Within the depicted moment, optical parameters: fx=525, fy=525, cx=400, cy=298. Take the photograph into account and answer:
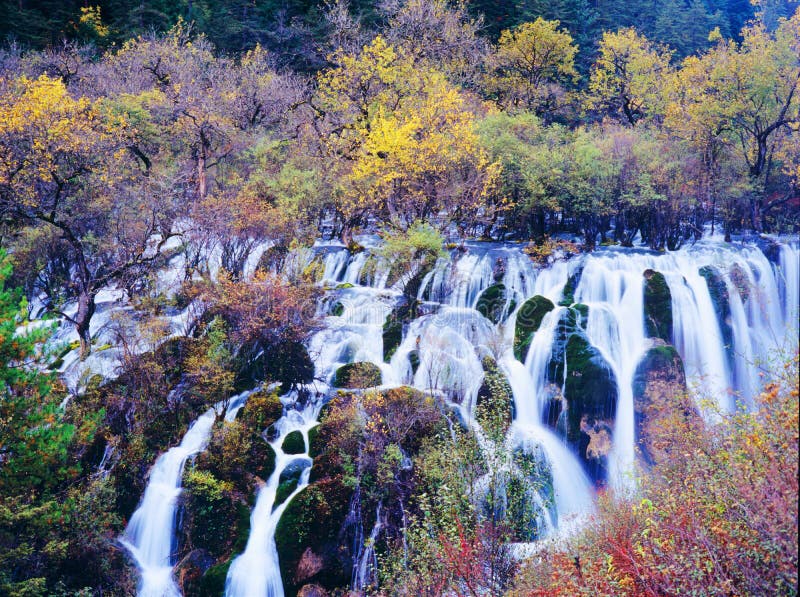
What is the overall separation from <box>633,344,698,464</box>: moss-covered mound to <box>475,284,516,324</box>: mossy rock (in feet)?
18.2

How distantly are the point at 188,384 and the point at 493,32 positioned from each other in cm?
4093

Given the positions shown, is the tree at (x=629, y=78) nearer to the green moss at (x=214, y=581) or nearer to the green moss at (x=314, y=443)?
the green moss at (x=314, y=443)

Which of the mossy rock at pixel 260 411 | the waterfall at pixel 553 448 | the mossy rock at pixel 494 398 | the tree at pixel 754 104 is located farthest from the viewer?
the tree at pixel 754 104

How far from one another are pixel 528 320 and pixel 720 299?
7.94m

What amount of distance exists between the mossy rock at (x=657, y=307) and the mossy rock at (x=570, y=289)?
108 inches

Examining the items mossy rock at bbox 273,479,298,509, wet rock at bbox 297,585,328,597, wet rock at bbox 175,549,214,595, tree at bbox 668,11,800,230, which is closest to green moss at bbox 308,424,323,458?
mossy rock at bbox 273,479,298,509

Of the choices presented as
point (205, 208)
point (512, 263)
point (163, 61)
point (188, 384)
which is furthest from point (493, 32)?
point (188, 384)

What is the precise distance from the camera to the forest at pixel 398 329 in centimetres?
1238

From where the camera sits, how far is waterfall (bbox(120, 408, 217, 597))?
47.9ft

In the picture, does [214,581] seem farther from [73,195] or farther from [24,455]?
[73,195]

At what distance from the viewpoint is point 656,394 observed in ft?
59.0

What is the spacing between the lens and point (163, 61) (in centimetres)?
3488

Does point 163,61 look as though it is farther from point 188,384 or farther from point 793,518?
point 793,518

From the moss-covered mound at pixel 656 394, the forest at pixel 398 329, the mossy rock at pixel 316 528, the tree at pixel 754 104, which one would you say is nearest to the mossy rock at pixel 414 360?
the forest at pixel 398 329
